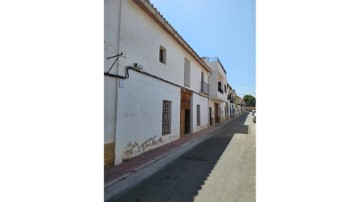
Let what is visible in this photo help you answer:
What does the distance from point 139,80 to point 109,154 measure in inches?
88.0

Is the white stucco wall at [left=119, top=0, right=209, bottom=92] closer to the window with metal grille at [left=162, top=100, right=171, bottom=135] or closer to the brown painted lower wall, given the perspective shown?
the window with metal grille at [left=162, top=100, right=171, bottom=135]

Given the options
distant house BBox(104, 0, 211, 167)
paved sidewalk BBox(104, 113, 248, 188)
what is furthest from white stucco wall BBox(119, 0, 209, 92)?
paved sidewalk BBox(104, 113, 248, 188)

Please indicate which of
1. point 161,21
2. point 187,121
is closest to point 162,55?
point 161,21

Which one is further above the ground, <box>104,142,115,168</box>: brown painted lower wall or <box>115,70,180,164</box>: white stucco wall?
<box>115,70,180,164</box>: white stucco wall

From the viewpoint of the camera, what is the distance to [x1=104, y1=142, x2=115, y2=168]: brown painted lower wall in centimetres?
499

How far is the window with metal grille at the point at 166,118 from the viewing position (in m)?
8.49

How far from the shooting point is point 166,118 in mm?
8711

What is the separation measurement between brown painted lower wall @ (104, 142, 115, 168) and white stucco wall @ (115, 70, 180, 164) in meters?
0.14

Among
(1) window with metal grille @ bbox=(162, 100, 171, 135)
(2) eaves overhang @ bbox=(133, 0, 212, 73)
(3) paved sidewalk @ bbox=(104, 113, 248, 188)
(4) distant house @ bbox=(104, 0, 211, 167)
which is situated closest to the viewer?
(3) paved sidewalk @ bbox=(104, 113, 248, 188)

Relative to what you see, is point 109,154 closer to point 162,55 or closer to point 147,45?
point 147,45

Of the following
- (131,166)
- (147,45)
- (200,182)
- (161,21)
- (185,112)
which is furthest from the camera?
(185,112)
